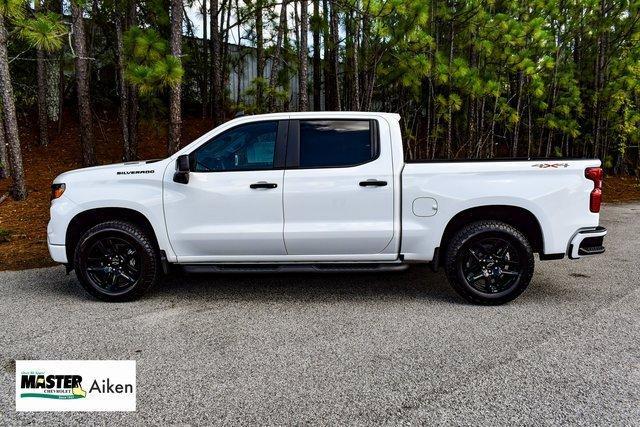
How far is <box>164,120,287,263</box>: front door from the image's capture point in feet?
14.6

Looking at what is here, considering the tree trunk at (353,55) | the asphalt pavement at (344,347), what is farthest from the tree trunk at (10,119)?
the tree trunk at (353,55)

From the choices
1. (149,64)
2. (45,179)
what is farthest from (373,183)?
(45,179)

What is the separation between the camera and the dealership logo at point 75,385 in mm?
2779

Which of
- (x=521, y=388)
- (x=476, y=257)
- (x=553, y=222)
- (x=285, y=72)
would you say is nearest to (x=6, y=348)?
(x=521, y=388)

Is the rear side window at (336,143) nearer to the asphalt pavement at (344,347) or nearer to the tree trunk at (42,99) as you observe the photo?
the asphalt pavement at (344,347)

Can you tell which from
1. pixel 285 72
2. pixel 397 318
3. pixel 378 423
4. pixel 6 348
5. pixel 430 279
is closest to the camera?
pixel 378 423

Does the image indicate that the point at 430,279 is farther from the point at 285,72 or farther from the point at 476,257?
the point at 285,72

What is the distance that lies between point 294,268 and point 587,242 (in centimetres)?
282

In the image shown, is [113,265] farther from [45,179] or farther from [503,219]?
[45,179]

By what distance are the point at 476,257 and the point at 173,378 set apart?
9.68ft

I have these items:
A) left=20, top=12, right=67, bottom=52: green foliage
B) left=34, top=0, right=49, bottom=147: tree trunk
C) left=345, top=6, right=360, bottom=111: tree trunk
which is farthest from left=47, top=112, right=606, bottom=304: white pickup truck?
left=34, top=0, right=49, bottom=147: tree trunk

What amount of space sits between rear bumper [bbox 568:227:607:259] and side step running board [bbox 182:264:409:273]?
1593 mm

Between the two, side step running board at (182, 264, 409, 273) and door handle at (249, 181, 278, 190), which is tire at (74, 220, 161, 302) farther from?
door handle at (249, 181, 278, 190)

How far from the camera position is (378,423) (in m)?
2.55
